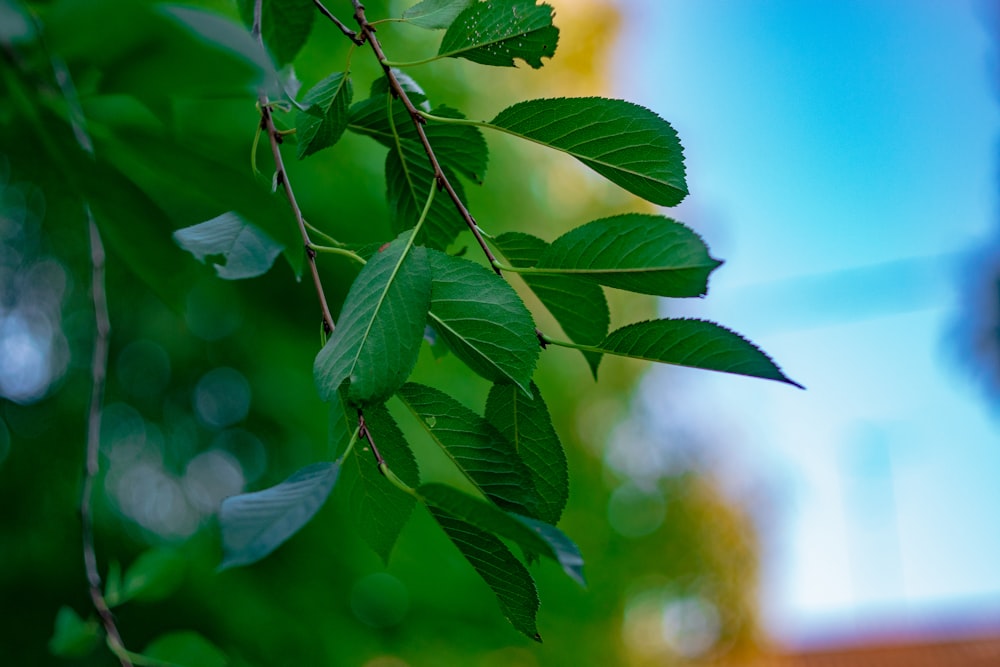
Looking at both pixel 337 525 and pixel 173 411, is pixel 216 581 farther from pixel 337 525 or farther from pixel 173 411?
pixel 173 411

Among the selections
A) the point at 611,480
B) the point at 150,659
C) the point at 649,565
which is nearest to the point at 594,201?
the point at 611,480

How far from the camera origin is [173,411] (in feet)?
10.4

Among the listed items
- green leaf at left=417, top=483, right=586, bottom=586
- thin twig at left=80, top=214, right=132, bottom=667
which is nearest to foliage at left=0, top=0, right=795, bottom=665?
green leaf at left=417, top=483, right=586, bottom=586

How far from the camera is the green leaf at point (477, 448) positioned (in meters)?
0.29

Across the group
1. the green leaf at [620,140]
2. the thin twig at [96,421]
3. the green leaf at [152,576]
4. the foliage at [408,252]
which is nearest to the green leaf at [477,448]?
the foliage at [408,252]

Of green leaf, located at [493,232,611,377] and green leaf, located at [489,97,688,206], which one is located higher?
green leaf, located at [489,97,688,206]

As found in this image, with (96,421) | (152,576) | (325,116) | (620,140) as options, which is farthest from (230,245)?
(152,576)

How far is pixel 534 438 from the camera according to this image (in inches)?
13.0

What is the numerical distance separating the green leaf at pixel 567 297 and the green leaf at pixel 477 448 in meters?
0.07

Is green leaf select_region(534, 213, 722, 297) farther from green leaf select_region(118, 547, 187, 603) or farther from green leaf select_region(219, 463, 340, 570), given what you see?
green leaf select_region(118, 547, 187, 603)

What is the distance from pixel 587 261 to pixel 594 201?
15.2 feet

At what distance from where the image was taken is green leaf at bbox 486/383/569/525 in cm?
33

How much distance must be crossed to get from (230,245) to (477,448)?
17 centimetres

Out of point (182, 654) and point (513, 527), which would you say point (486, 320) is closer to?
point (513, 527)
